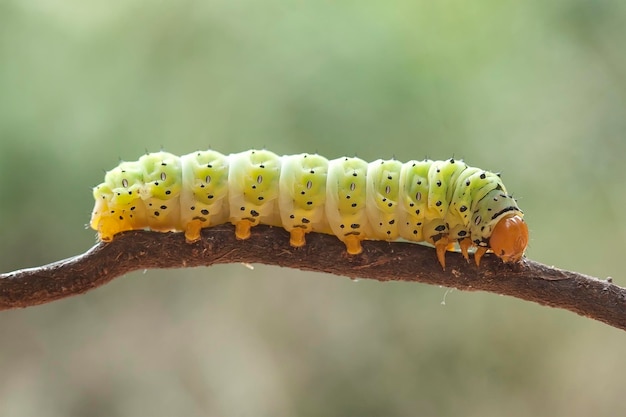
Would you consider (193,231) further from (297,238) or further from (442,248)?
(442,248)

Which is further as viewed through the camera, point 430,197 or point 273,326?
point 273,326

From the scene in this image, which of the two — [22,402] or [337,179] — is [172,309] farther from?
[337,179]

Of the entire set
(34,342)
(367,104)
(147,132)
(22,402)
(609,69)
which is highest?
(609,69)

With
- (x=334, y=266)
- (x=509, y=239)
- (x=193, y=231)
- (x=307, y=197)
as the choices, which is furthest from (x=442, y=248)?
(x=193, y=231)

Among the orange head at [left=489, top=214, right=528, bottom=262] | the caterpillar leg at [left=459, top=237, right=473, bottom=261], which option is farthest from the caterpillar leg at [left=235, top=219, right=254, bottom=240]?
the orange head at [left=489, top=214, right=528, bottom=262]

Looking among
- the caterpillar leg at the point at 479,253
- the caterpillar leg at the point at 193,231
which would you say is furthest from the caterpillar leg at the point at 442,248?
the caterpillar leg at the point at 193,231

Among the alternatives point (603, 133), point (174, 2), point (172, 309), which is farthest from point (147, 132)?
point (603, 133)
